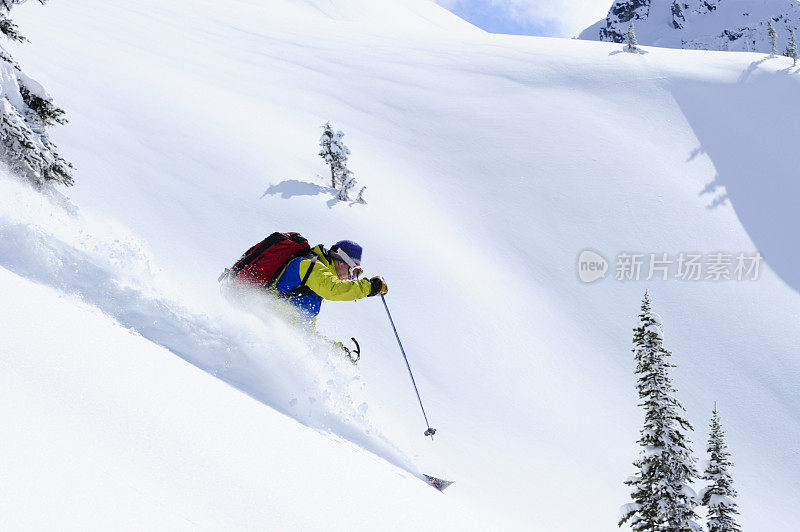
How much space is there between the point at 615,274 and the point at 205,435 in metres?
20.1

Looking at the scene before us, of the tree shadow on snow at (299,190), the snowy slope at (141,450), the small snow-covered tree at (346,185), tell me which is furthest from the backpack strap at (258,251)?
the small snow-covered tree at (346,185)

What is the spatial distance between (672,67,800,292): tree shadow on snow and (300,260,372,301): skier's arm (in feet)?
73.3

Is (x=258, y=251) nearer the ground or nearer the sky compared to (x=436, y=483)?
nearer the sky

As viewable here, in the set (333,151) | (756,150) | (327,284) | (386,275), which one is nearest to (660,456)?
(327,284)

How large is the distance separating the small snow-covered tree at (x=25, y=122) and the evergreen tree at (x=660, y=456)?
868cm

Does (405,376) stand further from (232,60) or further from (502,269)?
(232,60)

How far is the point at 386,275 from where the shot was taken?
1595 cm

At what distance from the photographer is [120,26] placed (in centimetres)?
3631

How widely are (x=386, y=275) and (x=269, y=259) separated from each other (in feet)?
31.6

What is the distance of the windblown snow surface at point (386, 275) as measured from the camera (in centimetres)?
304

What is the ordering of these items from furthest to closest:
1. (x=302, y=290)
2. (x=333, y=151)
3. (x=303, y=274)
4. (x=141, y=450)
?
(x=333, y=151) → (x=302, y=290) → (x=303, y=274) → (x=141, y=450)

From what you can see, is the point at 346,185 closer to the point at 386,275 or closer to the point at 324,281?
the point at 386,275

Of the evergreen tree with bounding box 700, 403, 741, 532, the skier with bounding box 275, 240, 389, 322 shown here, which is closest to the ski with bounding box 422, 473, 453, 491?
the skier with bounding box 275, 240, 389, 322

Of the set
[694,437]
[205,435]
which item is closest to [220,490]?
[205,435]
